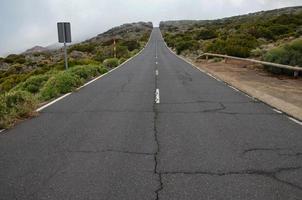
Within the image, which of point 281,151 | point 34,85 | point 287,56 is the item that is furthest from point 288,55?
point 281,151

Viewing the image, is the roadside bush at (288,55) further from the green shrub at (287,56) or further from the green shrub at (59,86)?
the green shrub at (59,86)

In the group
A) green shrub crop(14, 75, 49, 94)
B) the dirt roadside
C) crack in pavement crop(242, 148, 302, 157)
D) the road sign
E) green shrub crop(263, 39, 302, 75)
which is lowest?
green shrub crop(14, 75, 49, 94)

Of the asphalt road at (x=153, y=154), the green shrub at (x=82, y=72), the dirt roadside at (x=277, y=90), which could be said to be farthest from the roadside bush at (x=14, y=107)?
the green shrub at (x=82, y=72)

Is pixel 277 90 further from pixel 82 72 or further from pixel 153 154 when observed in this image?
pixel 153 154

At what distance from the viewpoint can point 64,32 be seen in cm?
2009

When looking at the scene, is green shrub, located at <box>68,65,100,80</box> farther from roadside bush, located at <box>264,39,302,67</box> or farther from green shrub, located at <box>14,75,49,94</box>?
roadside bush, located at <box>264,39,302,67</box>

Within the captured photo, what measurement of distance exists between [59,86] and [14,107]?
542 centimetres

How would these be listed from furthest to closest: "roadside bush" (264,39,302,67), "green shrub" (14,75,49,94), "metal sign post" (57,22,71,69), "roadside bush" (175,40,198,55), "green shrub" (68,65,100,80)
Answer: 1. "roadside bush" (175,40,198,55)
2. "roadside bush" (264,39,302,67)
3. "green shrub" (14,75,49,94)
4. "green shrub" (68,65,100,80)
5. "metal sign post" (57,22,71,69)

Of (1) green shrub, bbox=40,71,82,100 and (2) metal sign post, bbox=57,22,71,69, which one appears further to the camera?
(2) metal sign post, bbox=57,22,71,69

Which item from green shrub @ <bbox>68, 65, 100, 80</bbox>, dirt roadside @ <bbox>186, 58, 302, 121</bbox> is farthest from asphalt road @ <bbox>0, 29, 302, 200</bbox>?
green shrub @ <bbox>68, 65, 100, 80</bbox>

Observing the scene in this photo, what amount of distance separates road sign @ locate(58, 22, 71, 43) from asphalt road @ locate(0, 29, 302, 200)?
30.2 feet

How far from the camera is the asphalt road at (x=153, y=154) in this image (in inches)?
198

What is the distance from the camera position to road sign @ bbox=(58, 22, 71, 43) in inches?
789

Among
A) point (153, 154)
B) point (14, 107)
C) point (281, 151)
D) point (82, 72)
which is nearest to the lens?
point (153, 154)
